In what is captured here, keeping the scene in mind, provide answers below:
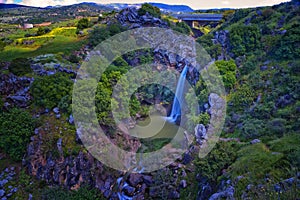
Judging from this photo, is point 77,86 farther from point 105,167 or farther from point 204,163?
point 204,163

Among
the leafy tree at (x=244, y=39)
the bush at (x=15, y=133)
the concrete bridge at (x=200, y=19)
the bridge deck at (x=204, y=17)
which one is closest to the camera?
the bush at (x=15, y=133)

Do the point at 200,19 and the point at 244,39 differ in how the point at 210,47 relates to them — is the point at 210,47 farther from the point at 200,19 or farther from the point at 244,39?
the point at 200,19

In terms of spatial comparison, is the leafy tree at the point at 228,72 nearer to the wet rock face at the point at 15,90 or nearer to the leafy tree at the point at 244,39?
the leafy tree at the point at 244,39

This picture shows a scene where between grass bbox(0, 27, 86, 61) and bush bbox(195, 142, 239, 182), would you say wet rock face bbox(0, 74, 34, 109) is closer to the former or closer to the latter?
grass bbox(0, 27, 86, 61)

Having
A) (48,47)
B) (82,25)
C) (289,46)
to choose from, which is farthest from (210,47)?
(48,47)

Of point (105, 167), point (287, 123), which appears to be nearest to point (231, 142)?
point (287, 123)

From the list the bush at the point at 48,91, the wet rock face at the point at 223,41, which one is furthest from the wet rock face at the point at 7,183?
the wet rock face at the point at 223,41

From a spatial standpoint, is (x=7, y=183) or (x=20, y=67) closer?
(x=7, y=183)
